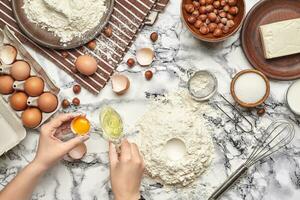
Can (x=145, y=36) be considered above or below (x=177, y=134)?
above

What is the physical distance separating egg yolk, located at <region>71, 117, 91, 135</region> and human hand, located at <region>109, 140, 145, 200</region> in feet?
0.27

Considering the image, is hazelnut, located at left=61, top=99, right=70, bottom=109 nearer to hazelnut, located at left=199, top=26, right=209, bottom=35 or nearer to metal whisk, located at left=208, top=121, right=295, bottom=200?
hazelnut, located at left=199, top=26, right=209, bottom=35

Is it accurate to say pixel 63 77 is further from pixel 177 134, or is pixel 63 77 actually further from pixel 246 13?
pixel 246 13

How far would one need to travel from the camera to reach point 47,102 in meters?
1.54

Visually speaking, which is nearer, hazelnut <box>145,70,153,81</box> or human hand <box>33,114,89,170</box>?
human hand <box>33,114,89,170</box>

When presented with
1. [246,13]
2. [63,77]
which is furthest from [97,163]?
[246,13]

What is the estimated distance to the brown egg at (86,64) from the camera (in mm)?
1569

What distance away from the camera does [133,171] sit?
1517 millimetres

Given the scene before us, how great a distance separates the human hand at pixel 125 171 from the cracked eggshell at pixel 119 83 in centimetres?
16

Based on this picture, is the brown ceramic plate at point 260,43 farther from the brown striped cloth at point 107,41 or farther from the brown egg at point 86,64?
the brown egg at point 86,64

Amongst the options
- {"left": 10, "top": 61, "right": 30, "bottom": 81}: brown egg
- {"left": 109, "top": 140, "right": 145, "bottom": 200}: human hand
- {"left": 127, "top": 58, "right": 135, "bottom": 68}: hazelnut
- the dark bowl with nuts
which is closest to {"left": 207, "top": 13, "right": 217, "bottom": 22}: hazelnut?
the dark bowl with nuts

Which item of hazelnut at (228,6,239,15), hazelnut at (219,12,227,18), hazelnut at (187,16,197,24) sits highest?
hazelnut at (228,6,239,15)

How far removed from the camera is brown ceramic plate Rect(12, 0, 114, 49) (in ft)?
5.17

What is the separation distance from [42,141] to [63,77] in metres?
0.21
